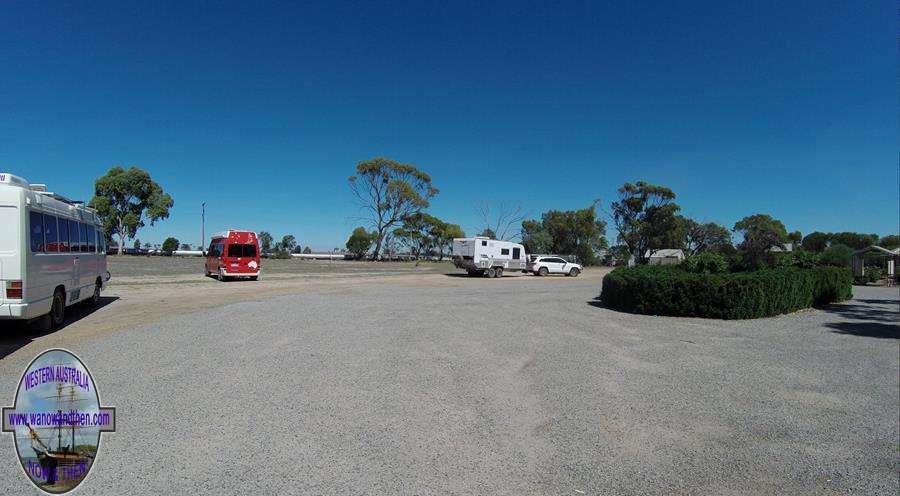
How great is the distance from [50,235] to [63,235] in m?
0.87

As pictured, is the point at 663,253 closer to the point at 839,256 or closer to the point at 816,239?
the point at 816,239

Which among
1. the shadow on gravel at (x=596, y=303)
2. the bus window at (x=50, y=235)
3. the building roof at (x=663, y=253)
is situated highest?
the bus window at (x=50, y=235)

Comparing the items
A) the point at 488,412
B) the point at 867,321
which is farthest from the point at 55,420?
the point at 867,321

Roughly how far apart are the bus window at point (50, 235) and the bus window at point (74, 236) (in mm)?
1014

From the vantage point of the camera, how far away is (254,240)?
24.1m

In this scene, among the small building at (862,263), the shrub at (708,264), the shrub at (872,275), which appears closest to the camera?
the shrub at (708,264)

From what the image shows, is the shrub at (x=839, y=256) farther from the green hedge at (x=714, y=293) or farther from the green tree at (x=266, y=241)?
the green tree at (x=266, y=241)

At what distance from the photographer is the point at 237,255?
2344cm

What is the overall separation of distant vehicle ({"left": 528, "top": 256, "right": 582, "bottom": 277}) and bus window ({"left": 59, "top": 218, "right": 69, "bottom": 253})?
2944cm

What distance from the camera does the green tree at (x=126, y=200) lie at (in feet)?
187

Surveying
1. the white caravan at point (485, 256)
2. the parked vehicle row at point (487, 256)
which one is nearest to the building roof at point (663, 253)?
the parked vehicle row at point (487, 256)

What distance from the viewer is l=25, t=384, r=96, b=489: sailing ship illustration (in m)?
2.31

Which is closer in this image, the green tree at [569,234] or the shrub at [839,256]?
the shrub at [839,256]

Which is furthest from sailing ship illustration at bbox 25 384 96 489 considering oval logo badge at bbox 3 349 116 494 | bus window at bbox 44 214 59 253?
bus window at bbox 44 214 59 253
